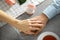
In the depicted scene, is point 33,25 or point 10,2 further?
point 10,2

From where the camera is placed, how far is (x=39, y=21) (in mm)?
965

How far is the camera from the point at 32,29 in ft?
3.08

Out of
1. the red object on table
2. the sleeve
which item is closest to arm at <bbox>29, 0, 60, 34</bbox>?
the sleeve

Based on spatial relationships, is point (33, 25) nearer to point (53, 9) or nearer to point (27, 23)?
point (27, 23)

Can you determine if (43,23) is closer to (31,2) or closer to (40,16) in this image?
(40,16)

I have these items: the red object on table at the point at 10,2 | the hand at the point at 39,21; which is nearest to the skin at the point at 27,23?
the hand at the point at 39,21

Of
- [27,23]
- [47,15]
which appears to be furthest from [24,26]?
[47,15]

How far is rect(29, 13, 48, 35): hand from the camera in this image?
3.10 feet

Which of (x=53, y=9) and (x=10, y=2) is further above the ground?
(x=10, y=2)

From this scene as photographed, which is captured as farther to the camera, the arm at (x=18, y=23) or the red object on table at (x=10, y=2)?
the red object on table at (x=10, y=2)

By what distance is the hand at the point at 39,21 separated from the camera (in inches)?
37.2

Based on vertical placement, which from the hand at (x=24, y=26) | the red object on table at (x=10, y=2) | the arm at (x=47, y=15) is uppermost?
the red object on table at (x=10, y=2)

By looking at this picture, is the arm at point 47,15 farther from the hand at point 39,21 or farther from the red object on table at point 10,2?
the red object on table at point 10,2

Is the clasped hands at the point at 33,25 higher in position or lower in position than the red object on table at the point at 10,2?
lower
